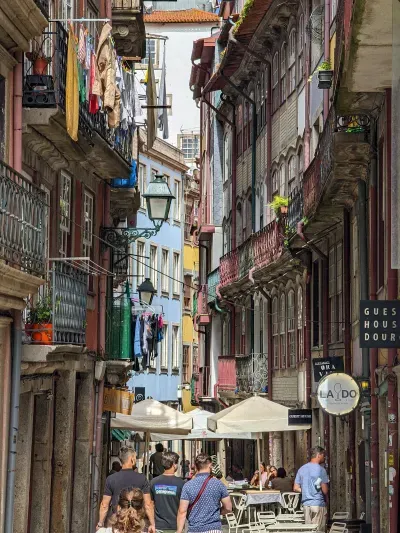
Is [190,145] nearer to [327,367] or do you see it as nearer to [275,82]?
[275,82]

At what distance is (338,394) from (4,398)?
6187mm

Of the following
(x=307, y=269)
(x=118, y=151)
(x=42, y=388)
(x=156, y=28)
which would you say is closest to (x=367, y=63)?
(x=42, y=388)

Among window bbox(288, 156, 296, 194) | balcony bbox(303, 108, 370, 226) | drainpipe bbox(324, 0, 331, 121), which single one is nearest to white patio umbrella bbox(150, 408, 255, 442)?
window bbox(288, 156, 296, 194)

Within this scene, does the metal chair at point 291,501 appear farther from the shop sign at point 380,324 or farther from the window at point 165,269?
the window at point 165,269

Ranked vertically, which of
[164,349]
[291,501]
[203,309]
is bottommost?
[291,501]

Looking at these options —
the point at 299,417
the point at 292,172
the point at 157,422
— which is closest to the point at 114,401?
the point at 157,422

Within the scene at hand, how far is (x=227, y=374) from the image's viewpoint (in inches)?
1679

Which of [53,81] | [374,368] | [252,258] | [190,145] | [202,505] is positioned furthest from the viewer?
[190,145]

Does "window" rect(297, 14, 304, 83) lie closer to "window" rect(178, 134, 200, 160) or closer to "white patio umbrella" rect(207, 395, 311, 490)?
"white patio umbrella" rect(207, 395, 311, 490)

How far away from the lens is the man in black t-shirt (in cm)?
1477

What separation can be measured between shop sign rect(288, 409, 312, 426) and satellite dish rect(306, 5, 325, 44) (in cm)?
833

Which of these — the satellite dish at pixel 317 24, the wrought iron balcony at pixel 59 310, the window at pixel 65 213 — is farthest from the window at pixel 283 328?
the wrought iron balcony at pixel 59 310

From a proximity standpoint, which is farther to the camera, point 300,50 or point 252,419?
point 300,50

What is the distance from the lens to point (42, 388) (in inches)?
757
